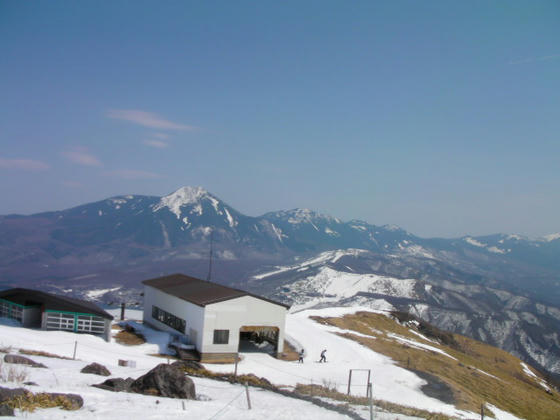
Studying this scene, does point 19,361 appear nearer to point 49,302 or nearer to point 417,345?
point 49,302

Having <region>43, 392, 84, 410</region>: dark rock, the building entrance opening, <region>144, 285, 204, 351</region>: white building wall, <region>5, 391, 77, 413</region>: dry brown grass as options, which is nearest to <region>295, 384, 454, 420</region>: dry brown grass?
<region>43, 392, 84, 410</region>: dark rock

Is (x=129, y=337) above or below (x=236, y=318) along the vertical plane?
below

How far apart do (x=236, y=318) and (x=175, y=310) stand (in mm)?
7700

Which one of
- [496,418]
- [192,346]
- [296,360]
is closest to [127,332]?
[192,346]

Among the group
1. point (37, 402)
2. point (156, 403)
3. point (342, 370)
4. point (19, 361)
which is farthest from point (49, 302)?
point (37, 402)

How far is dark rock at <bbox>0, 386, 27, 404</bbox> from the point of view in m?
13.3

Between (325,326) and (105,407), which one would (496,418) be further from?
(325,326)

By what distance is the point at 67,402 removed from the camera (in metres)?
14.0

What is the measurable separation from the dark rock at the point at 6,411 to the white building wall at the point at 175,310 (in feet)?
94.2

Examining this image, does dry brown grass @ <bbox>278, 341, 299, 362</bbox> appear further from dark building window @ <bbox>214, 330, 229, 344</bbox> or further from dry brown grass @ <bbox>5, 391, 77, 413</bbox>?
dry brown grass @ <bbox>5, 391, 77, 413</bbox>

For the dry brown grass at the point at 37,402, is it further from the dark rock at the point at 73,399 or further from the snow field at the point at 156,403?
the snow field at the point at 156,403

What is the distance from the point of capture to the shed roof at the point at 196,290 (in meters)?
42.5

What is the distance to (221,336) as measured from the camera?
41.3m

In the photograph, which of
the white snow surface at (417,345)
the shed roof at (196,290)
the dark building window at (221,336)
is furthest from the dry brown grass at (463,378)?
the dark building window at (221,336)
